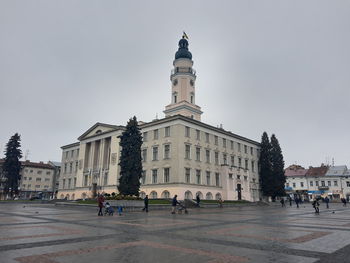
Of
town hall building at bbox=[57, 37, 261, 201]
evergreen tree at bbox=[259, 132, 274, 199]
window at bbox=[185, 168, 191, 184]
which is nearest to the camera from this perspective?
window at bbox=[185, 168, 191, 184]

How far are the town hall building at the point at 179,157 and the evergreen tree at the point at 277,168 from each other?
159 inches

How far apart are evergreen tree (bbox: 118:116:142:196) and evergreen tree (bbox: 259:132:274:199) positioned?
1518 inches

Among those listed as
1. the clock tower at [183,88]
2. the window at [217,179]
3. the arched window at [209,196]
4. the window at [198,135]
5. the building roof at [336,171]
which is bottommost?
the arched window at [209,196]

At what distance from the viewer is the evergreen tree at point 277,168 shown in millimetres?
63750

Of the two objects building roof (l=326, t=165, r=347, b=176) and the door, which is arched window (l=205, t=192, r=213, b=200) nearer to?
the door

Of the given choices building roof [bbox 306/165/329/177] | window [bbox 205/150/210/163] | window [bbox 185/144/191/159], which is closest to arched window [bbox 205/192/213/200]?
window [bbox 205/150/210/163]

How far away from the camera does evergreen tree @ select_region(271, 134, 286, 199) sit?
63750mm

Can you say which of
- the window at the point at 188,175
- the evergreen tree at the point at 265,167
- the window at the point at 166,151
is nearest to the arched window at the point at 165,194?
the window at the point at 188,175

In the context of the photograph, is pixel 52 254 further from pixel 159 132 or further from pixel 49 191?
pixel 49 191

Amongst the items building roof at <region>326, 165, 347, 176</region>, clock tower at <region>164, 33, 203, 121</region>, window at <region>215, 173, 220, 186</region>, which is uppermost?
clock tower at <region>164, 33, 203, 121</region>

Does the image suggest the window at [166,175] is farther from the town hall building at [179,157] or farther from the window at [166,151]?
the window at [166,151]

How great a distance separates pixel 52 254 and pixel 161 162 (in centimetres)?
4217

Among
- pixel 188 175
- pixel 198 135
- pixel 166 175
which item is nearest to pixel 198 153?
pixel 198 135

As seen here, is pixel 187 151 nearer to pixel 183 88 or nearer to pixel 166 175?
pixel 166 175
